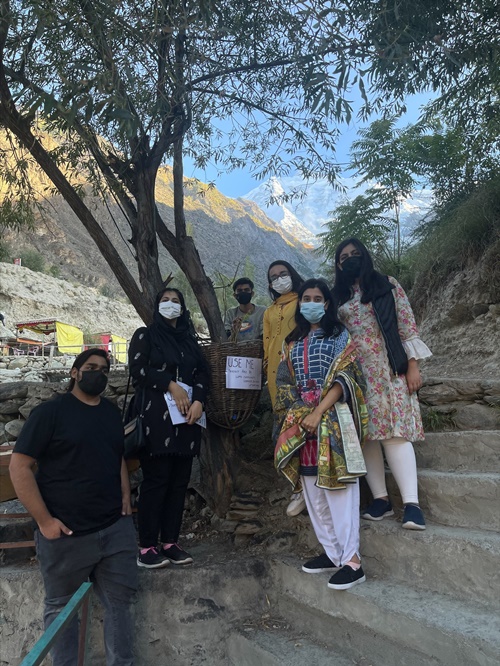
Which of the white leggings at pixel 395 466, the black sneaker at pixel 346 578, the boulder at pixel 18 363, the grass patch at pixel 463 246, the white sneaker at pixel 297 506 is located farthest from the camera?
the boulder at pixel 18 363

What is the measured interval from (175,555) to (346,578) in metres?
1.13

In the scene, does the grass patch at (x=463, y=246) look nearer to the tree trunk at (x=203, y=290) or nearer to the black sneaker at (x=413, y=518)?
the tree trunk at (x=203, y=290)

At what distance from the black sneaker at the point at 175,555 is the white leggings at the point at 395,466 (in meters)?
1.22

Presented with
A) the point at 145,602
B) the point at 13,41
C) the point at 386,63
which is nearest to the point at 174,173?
the point at 13,41

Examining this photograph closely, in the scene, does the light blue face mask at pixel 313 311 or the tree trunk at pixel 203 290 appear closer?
the light blue face mask at pixel 313 311

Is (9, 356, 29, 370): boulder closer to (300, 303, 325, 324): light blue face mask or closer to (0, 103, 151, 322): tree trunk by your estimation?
(0, 103, 151, 322): tree trunk

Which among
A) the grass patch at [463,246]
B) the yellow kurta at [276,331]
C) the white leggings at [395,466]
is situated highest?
the grass patch at [463,246]

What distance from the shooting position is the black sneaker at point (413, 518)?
9.18 feet

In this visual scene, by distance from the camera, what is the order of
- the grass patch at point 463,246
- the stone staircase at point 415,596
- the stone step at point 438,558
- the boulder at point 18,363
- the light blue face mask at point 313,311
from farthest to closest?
the boulder at point 18,363
the grass patch at point 463,246
the light blue face mask at point 313,311
the stone step at point 438,558
the stone staircase at point 415,596

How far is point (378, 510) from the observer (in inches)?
121

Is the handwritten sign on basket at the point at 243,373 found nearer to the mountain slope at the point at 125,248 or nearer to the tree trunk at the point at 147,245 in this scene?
the tree trunk at the point at 147,245

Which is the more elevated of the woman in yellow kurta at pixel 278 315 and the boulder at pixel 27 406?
the woman in yellow kurta at pixel 278 315

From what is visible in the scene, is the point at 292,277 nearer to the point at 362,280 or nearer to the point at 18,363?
the point at 362,280

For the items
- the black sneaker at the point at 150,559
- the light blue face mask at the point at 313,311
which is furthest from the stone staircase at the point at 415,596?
the light blue face mask at the point at 313,311
